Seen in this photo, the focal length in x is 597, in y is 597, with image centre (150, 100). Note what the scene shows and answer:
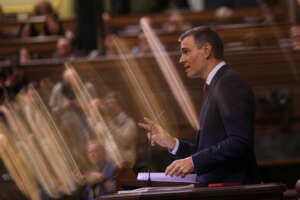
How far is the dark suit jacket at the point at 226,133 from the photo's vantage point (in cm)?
224

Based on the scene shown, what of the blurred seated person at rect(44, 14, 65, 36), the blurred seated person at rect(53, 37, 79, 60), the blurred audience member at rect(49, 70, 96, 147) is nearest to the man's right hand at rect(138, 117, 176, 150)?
the blurred audience member at rect(49, 70, 96, 147)

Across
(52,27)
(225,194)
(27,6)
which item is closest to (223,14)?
(52,27)

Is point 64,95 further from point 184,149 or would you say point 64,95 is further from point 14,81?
point 184,149

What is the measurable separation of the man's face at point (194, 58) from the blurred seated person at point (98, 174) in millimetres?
1318

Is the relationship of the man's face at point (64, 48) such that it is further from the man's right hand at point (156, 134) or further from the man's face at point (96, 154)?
the man's right hand at point (156, 134)

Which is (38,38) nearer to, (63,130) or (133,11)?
(63,130)

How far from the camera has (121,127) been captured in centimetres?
451

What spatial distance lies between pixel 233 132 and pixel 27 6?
28.4ft

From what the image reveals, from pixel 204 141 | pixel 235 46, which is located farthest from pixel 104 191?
pixel 235 46

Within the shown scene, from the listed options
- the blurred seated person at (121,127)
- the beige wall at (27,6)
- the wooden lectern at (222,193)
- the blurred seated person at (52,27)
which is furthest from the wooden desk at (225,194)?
the beige wall at (27,6)

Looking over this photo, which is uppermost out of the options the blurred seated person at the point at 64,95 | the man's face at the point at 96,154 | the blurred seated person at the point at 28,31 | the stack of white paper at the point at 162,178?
the blurred seated person at the point at 28,31

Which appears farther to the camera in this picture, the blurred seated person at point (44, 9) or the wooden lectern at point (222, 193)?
the blurred seated person at point (44, 9)

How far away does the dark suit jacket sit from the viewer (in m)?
2.24

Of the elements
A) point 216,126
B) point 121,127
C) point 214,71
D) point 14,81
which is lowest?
point 121,127
